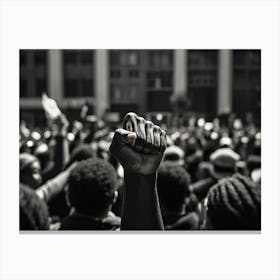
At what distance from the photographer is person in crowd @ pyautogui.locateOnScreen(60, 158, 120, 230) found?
8.55 feet

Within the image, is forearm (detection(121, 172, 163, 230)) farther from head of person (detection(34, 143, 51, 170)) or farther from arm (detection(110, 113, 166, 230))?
head of person (detection(34, 143, 51, 170))

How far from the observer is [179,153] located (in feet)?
15.1

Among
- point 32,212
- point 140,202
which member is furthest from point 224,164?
point 32,212

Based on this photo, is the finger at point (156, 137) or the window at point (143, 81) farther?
the window at point (143, 81)

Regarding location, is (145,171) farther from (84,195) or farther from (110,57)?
(110,57)

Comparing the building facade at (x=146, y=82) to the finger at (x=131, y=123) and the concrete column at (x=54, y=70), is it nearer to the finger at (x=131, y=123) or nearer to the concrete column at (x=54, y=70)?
the concrete column at (x=54, y=70)

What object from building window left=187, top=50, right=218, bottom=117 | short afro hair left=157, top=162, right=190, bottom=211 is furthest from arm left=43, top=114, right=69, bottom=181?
building window left=187, top=50, right=218, bottom=117

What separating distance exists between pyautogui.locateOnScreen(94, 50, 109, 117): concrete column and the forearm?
30.3 m

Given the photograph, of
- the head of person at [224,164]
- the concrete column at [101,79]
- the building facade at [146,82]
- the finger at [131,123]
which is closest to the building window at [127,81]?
the building facade at [146,82]

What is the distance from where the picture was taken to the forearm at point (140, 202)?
83.6 inches

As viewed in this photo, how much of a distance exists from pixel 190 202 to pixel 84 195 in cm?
118

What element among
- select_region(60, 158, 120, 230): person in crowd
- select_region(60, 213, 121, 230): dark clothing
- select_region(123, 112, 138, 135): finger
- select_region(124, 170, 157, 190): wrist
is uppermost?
select_region(123, 112, 138, 135): finger

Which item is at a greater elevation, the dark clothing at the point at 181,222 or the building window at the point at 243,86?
the building window at the point at 243,86

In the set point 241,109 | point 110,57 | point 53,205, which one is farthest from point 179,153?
point 110,57
